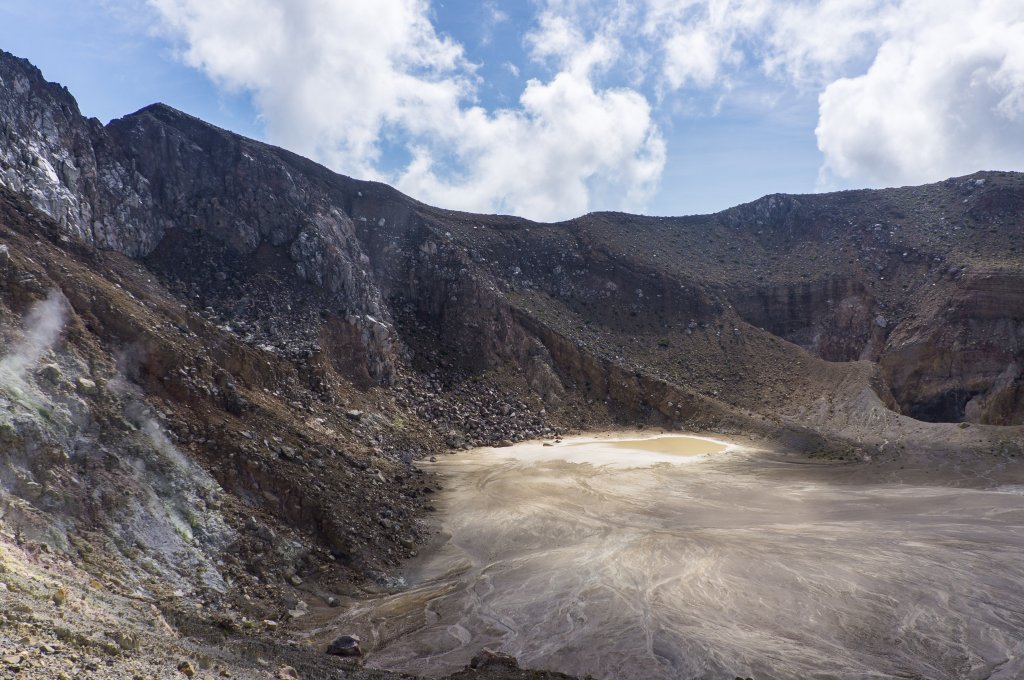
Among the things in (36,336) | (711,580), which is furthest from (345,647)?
(36,336)

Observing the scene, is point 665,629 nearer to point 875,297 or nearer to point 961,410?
point 961,410

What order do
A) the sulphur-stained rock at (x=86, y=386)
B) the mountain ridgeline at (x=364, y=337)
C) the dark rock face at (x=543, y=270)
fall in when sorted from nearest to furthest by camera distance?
1. the mountain ridgeline at (x=364, y=337)
2. the sulphur-stained rock at (x=86, y=386)
3. the dark rock face at (x=543, y=270)

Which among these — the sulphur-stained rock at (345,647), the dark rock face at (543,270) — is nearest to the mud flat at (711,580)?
the sulphur-stained rock at (345,647)

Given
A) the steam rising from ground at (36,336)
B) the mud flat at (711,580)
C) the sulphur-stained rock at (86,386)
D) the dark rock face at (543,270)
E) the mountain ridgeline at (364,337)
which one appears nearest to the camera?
the mud flat at (711,580)

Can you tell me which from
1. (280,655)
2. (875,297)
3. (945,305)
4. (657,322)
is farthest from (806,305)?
(280,655)

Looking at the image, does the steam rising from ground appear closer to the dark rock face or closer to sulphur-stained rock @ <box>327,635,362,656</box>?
sulphur-stained rock @ <box>327,635,362,656</box>

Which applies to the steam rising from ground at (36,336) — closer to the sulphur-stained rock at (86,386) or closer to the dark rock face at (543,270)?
→ the sulphur-stained rock at (86,386)
